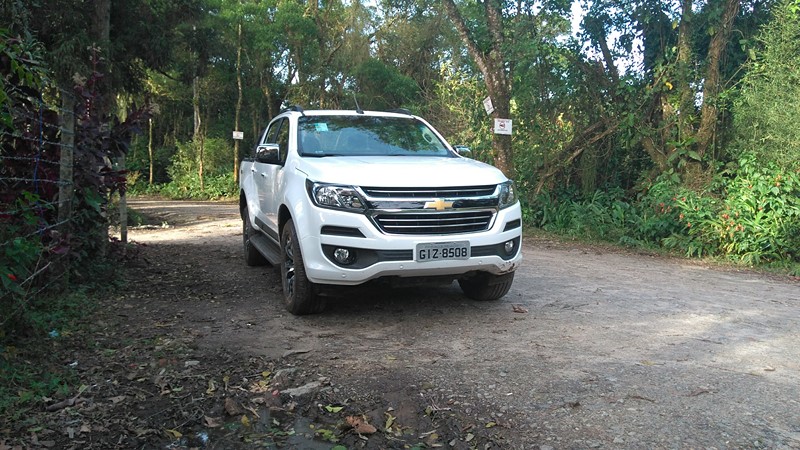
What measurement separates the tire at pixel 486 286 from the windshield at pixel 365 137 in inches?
52.7

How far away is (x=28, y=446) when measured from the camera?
115 inches

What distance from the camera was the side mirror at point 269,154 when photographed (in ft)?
19.1

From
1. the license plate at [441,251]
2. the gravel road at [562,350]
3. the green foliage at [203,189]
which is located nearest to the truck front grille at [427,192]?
the license plate at [441,251]

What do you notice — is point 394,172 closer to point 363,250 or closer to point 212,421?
point 363,250

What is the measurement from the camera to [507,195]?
5215 millimetres

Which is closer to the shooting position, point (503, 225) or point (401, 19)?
point (503, 225)

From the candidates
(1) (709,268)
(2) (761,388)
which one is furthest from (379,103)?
(2) (761,388)

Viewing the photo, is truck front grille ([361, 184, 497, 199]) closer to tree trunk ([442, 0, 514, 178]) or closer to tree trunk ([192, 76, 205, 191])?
tree trunk ([442, 0, 514, 178])

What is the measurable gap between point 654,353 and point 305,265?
2.69 m

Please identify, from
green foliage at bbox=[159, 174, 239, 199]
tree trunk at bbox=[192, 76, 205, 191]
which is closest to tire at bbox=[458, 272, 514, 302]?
green foliage at bbox=[159, 174, 239, 199]

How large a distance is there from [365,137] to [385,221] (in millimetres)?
1618

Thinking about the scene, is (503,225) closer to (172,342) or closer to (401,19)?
(172,342)

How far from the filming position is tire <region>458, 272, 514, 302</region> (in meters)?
5.54

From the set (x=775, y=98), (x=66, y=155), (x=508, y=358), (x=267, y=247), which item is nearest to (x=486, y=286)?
(x=508, y=358)
